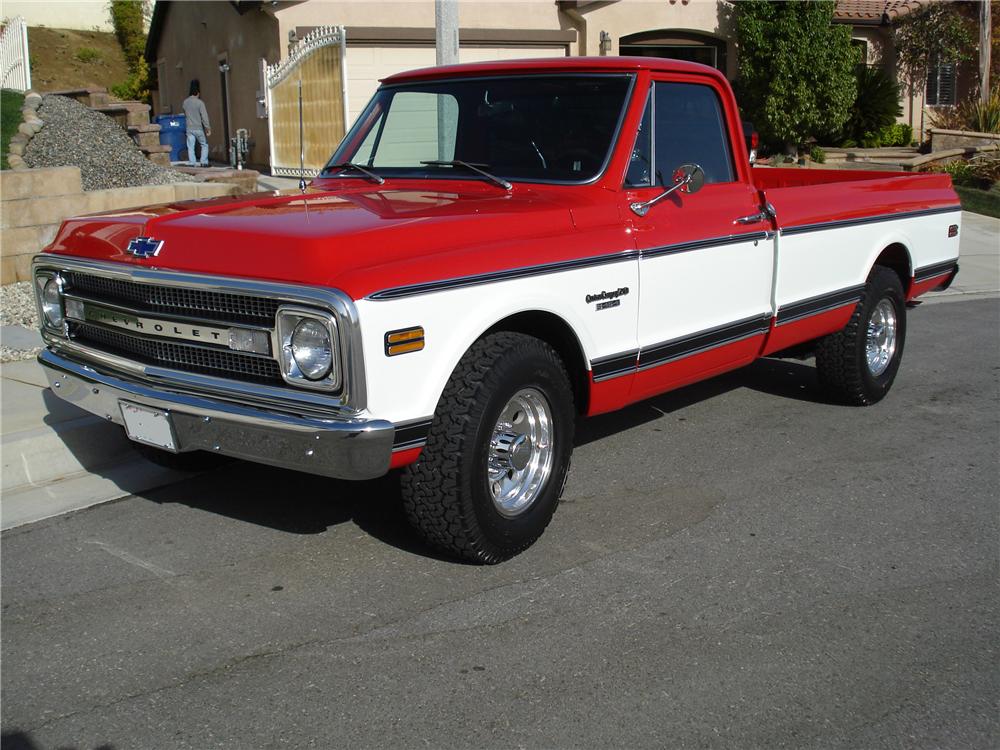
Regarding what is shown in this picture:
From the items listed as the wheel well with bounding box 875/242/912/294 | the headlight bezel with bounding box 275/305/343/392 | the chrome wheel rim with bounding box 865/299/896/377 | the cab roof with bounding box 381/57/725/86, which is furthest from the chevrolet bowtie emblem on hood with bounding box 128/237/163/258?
the wheel well with bounding box 875/242/912/294

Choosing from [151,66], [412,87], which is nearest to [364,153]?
[412,87]

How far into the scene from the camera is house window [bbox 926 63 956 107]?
23.5m

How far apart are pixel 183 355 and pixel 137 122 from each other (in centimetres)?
1135

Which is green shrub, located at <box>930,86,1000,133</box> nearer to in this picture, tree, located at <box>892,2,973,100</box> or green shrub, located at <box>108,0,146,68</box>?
tree, located at <box>892,2,973,100</box>

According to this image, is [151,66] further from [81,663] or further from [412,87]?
[81,663]

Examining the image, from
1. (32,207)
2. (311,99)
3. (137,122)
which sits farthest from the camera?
(311,99)

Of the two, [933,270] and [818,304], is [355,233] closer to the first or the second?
[818,304]

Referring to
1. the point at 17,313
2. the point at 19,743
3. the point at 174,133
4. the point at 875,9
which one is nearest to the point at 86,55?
the point at 174,133

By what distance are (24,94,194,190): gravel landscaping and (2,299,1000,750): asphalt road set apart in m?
6.88

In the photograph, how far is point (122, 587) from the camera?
4238 millimetres

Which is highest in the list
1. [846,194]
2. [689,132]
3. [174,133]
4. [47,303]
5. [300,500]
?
[174,133]

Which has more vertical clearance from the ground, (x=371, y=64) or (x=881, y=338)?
(x=371, y=64)

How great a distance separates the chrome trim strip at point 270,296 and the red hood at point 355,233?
0.04 meters

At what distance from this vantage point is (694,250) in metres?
5.18
